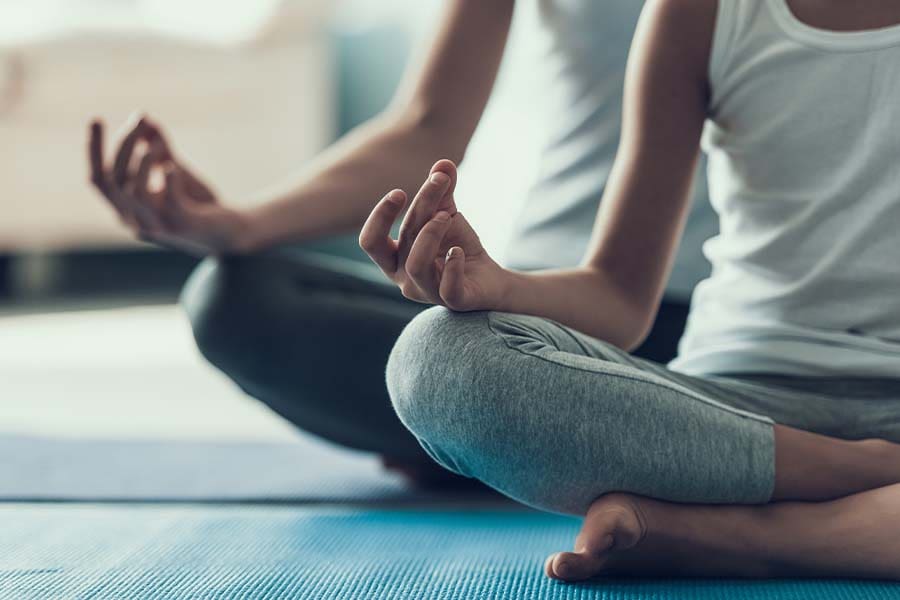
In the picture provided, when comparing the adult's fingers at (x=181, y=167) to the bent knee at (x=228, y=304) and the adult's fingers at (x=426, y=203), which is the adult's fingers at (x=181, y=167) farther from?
the adult's fingers at (x=426, y=203)

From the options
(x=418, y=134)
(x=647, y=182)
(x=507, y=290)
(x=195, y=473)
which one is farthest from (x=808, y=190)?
(x=195, y=473)

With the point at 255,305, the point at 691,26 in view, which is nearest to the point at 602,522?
the point at 691,26

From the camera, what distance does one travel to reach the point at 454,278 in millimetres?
673

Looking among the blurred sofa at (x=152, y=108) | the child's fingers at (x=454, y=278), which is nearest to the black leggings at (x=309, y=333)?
the child's fingers at (x=454, y=278)

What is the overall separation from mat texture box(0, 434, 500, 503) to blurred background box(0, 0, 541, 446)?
887mm

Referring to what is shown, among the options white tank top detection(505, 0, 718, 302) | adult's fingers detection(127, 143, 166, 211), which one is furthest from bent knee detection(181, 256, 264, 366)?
white tank top detection(505, 0, 718, 302)

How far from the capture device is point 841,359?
798 mm

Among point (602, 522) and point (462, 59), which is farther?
point (462, 59)

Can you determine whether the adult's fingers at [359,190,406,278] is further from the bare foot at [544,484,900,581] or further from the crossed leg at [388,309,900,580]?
the bare foot at [544,484,900,581]

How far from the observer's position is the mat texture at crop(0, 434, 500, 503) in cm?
107

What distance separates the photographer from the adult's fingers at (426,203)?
650mm

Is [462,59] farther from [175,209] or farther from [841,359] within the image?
[841,359]

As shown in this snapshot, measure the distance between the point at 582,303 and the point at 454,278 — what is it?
0.15 meters

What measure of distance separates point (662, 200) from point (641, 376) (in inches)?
6.3
